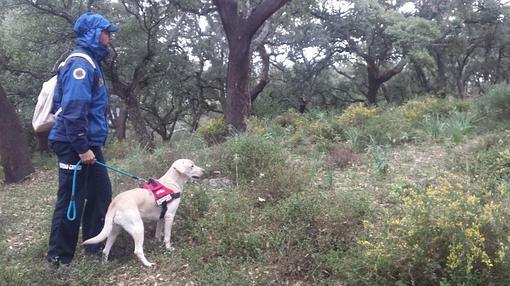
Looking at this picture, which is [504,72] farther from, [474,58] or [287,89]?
[287,89]

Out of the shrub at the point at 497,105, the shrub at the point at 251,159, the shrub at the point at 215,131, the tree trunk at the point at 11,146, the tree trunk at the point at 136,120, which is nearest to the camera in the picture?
the shrub at the point at 251,159

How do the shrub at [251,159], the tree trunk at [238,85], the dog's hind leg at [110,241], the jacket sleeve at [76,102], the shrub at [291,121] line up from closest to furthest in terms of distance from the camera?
the jacket sleeve at [76,102] → the dog's hind leg at [110,241] → the shrub at [251,159] → the tree trunk at [238,85] → the shrub at [291,121]

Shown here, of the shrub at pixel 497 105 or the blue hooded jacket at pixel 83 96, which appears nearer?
the blue hooded jacket at pixel 83 96

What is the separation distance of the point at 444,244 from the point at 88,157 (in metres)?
2.70

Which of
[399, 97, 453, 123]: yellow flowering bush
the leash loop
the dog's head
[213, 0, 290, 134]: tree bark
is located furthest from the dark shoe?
[399, 97, 453, 123]: yellow flowering bush

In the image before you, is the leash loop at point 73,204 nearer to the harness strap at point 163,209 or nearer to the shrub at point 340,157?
the harness strap at point 163,209

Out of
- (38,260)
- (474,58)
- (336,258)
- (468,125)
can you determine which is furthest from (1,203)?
(474,58)

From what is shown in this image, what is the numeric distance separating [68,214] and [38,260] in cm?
68

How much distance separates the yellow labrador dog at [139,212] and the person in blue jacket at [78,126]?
0.25m

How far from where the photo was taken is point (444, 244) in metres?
2.93

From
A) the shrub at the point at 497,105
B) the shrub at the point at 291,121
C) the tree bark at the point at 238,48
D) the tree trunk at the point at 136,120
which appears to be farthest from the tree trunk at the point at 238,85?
the shrub at the point at 497,105

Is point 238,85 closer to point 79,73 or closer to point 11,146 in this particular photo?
point 11,146

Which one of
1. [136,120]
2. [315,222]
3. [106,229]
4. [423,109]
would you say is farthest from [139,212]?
[136,120]

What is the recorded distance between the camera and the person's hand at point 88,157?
374 cm
